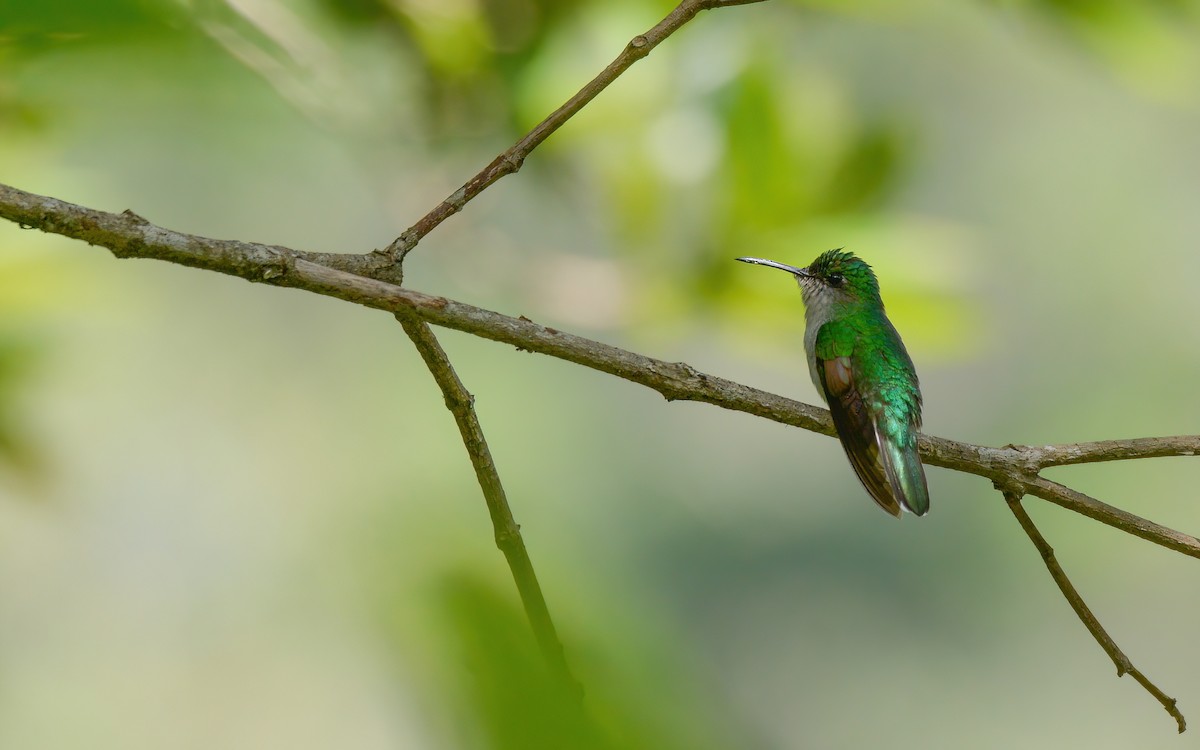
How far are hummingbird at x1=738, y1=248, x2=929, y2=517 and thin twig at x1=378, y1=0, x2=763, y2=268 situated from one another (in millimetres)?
680

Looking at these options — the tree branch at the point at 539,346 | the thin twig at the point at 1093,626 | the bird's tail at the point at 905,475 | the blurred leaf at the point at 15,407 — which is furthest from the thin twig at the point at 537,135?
the bird's tail at the point at 905,475

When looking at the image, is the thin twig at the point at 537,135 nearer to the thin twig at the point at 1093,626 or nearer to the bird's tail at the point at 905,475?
the thin twig at the point at 1093,626

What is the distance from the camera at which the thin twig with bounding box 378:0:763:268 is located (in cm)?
92

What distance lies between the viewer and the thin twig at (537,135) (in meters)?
0.92

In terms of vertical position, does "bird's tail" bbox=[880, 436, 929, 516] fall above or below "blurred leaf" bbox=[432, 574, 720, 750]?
above

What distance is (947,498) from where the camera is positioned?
5.51 meters

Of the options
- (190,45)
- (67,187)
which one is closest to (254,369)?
(67,187)

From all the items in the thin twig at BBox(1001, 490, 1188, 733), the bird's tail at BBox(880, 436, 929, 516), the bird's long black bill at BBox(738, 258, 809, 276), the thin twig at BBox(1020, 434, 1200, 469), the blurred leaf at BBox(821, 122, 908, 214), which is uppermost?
the blurred leaf at BBox(821, 122, 908, 214)

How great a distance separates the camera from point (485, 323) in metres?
0.90

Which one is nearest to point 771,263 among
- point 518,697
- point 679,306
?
point 679,306

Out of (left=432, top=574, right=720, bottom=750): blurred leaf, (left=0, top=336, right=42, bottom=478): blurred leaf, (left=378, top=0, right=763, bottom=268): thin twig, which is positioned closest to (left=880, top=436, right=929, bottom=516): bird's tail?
(left=378, top=0, right=763, bottom=268): thin twig

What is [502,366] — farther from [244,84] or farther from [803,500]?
[244,84]

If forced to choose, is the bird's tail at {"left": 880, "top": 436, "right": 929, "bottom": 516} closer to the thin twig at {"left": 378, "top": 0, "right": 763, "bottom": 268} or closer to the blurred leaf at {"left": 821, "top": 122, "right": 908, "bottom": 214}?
the blurred leaf at {"left": 821, "top": 122, "right": 908, "bottom": 214}

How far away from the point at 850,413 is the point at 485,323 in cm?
118
